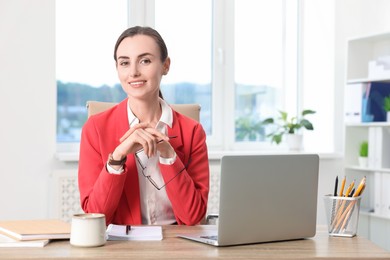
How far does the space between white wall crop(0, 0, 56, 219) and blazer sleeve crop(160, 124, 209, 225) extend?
6.11ft

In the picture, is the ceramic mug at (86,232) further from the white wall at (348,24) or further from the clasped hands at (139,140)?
the white wall at (348,24)

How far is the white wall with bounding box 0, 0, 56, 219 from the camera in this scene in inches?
143

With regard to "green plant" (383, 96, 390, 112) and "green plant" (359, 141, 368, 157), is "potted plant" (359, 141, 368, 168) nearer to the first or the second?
"green plant" (359, 141, 368, 157)

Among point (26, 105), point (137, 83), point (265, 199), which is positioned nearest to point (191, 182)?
point (137, 83)

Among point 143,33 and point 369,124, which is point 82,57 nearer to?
point 369,124

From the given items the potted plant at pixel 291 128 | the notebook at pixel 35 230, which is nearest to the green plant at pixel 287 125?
the potted plant at pixel 291 128

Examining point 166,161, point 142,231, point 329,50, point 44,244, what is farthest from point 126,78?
point 329,50

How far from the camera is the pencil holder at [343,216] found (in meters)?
1.72

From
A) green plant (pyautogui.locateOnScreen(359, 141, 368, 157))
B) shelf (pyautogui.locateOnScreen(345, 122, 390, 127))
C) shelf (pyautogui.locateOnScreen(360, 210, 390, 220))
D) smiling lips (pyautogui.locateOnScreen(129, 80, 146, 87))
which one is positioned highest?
smiling lips (pyautogui.locateOnScreen(129, 80, 146, 87))

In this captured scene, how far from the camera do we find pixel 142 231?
5.51ft

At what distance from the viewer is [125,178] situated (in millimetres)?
1872

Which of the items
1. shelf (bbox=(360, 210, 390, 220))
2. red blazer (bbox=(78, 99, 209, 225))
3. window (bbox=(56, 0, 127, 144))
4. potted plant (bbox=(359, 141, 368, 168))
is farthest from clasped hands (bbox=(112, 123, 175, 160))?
potted plant (bbox=(359, 141, 368, 168))

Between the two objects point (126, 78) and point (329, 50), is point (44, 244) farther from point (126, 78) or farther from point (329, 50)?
point (329, 50)

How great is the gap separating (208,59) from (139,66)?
101 inches
